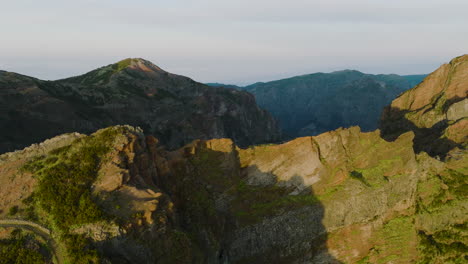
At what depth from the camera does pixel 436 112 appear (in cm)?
7369

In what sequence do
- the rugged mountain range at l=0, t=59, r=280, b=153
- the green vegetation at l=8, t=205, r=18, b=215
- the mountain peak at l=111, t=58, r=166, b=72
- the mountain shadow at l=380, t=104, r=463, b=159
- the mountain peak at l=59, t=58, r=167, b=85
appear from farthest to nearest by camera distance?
1. the mountain peak at l=111, t=58, r=166, b=72
2. the mountain peak at l=59, t=58, r=167, b=85
3. the rugged mountain range at l=0, t=59, r=280, b=153
4. the mountain shadow at l=380, t=104, r=463, b=159
5. the green vegetation at l=8, t=205, r=18, b=215

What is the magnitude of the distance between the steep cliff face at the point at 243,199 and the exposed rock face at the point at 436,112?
13365 millimetres

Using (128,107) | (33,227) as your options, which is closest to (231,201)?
(33,227)

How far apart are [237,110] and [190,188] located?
13602 centimetres

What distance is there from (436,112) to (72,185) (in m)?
71.4

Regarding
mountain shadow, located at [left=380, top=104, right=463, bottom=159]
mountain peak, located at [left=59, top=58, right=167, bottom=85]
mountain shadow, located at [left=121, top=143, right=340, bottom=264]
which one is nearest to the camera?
mountain shadow, located at [left=121, top=143, right=340, bottom=264]

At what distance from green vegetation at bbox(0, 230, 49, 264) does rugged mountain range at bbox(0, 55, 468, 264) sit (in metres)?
0.09

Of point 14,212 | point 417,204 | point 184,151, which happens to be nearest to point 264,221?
point 184,151

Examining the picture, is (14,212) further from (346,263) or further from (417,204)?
(417,204)

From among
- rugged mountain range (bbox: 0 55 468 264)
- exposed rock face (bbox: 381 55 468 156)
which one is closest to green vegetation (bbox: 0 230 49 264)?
rugged mountain range (bbox: 0 55 468 264)

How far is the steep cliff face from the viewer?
103ft

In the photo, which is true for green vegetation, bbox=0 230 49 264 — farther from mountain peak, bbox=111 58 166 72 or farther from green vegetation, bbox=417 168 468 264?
mountain peak, bbox=111 58 166 72

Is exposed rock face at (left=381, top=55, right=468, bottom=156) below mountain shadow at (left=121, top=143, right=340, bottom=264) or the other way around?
the other way around

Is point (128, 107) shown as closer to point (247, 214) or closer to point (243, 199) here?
point (243, 199)
